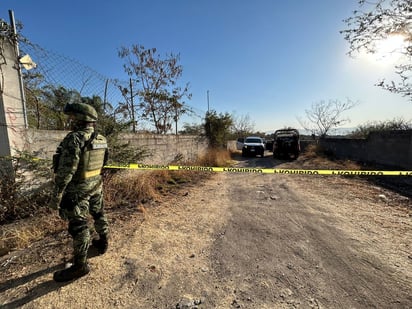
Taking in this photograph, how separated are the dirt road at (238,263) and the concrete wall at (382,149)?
209 inches

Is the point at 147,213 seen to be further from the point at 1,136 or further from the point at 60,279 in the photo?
the point at 1,136

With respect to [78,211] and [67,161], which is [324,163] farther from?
[67,161]

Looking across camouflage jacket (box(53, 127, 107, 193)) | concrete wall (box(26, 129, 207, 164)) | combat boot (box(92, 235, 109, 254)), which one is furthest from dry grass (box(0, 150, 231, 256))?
camouflage jacket (box(53, 127, 107, 193))

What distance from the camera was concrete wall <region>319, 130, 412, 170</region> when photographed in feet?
25.1

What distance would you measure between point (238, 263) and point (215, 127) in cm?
1083

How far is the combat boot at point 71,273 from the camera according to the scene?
6.42 ft

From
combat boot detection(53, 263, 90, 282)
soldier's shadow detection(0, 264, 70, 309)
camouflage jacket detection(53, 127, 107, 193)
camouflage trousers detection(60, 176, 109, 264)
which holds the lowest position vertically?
soldier's shadow detection(0, 264, 70, 309)

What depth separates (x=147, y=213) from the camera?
375 cm

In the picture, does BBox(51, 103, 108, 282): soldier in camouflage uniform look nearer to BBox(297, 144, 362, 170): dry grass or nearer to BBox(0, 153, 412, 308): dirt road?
BBox(0, 153, 412, 308): dirt road

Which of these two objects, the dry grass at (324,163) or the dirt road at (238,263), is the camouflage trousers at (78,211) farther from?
the dry grass at (324,163)

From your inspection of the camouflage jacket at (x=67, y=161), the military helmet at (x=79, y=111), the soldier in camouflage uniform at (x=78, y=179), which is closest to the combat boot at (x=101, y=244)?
the soldier in camouflage uniform at (x=78, y=179)

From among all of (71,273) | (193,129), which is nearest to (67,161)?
(71,273)

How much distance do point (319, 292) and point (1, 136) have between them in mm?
4595

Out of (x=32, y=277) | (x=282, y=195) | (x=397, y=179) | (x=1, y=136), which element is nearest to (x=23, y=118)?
(x=1, y=136)
